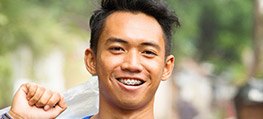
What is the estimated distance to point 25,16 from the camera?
14.5m

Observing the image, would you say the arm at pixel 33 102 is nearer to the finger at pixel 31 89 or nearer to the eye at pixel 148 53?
the finger at pixel 31 89

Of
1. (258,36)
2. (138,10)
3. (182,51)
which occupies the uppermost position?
(138,10)

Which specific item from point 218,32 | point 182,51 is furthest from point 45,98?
point 218,32

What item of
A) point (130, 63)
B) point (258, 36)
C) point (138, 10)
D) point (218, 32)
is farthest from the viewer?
point (218, 32)

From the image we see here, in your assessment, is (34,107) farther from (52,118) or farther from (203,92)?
(203,92)

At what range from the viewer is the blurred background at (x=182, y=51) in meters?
14.2

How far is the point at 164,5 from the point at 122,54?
30 cm

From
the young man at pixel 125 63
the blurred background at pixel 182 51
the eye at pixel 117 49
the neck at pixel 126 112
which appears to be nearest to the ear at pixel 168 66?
the young man at pixel 125 63

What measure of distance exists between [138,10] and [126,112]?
15.5 inches

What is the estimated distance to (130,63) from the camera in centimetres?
324

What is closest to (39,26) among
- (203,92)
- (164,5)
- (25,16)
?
(25,16)

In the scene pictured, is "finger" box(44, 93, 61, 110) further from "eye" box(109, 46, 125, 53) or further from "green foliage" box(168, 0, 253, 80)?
"green foliage" box(168, 0, 253, 80)

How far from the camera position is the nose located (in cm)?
323

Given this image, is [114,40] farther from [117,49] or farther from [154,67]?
[154,67]
